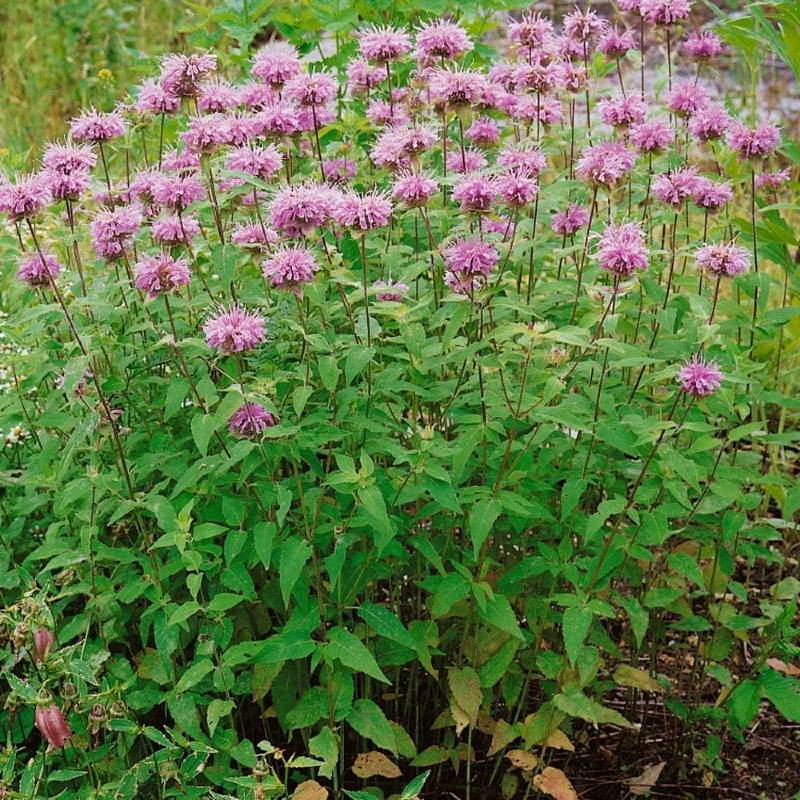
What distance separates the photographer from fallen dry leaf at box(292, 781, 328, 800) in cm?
208

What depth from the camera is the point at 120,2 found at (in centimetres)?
795

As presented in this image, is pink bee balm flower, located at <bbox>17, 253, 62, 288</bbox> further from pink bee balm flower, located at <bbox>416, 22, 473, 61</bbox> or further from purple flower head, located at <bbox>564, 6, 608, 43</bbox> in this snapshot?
purple flower head, located at <bbox>564, 6, 608, 43</bbox>

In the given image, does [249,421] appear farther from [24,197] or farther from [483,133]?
[483,133]

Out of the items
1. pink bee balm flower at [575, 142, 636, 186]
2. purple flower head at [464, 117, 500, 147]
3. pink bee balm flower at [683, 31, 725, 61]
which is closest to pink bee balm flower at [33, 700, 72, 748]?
pink bee balm flower at [575, 142, 636, 186]

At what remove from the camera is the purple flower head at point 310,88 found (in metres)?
2.27

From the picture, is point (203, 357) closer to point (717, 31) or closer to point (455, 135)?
point (455, 135)

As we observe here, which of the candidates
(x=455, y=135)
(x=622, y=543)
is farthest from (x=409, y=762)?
(x=455, y=135)

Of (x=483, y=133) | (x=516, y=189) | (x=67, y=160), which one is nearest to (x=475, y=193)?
(x=516, y=189)

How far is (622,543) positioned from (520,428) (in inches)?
13.1

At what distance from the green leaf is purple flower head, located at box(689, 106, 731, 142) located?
1.26 metres

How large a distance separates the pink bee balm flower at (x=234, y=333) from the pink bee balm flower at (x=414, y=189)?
364 mm

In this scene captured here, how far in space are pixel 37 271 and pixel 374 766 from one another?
1194 millimetres

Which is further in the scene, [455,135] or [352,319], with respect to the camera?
[455,135]

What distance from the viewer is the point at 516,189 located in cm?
208
